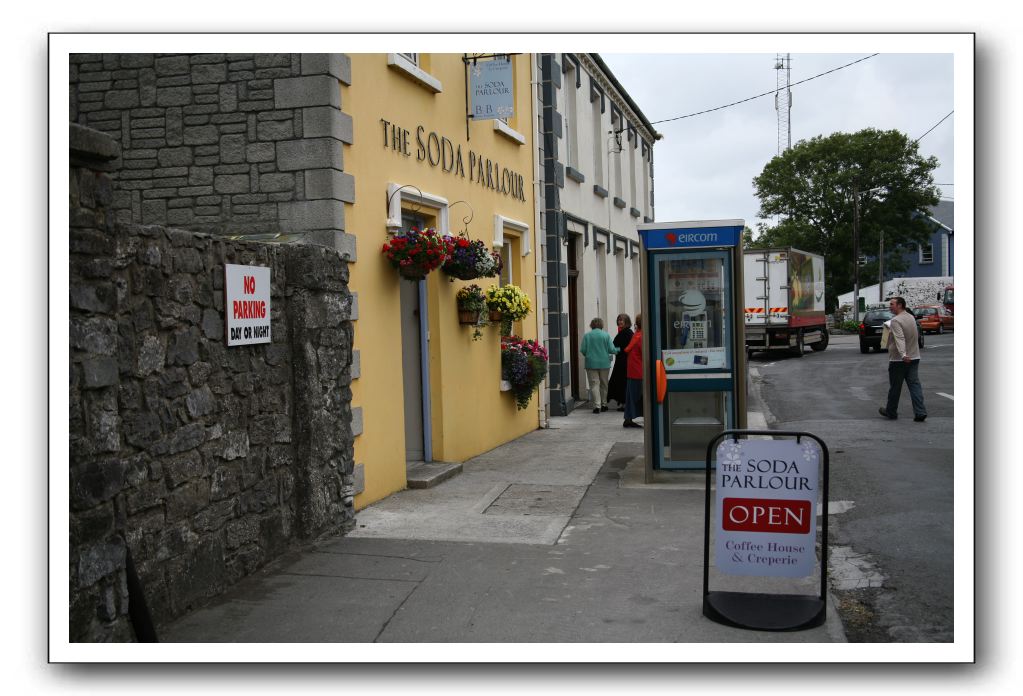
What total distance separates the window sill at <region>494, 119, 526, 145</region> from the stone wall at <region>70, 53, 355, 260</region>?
459cm

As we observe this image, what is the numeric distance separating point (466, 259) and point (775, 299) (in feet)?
73.3

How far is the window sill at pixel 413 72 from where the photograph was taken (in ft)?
30.9

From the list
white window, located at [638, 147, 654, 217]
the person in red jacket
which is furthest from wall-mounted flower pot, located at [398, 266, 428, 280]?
white window, located at [638, 147, 654, 217]

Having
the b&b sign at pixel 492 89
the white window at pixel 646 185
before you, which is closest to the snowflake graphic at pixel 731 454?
the b&b sign at pixel 492 89

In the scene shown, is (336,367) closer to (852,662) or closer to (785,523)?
(785,523)

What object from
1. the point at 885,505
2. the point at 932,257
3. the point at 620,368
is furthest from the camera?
the point at 932,257

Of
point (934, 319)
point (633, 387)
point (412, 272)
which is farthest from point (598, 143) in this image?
point (934, 319)

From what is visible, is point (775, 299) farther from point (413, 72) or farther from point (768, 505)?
point (768, 505)

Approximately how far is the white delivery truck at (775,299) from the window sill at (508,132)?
17816mm

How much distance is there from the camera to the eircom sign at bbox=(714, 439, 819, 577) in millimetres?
5543

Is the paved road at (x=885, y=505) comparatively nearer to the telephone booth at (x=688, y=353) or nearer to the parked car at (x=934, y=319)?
the telephone booth at (x=688, y=353)

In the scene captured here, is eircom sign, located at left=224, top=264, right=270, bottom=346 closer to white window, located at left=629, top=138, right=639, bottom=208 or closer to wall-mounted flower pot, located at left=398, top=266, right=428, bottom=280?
wall-mounted flower pot, located at left=398, top=266, right=428, bottom=280

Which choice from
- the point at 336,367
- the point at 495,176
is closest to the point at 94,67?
the point at 336,367

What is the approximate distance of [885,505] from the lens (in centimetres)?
877
